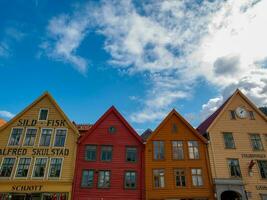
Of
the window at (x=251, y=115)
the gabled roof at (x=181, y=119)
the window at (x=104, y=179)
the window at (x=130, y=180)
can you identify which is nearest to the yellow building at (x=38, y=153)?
the window at (x=104, y=179)

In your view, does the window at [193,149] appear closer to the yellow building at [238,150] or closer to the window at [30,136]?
the yellow building at [238,150]

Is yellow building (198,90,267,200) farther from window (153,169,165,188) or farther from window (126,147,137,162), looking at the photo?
window (126,147,137,162)

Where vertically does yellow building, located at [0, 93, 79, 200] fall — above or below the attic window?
below

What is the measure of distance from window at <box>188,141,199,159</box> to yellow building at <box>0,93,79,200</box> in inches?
549

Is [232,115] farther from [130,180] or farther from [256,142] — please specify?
[130,180]

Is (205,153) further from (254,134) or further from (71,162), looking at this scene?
(71,162)

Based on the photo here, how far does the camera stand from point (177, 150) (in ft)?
88.2

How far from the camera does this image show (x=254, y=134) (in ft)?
90.9

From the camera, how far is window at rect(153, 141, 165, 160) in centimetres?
2634

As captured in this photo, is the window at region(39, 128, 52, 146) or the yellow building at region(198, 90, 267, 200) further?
the window at region(39, 128, 52, 146)

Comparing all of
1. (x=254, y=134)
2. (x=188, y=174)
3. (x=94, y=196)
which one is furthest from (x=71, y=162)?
(x=254, y=134)

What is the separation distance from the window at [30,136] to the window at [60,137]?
2.69m

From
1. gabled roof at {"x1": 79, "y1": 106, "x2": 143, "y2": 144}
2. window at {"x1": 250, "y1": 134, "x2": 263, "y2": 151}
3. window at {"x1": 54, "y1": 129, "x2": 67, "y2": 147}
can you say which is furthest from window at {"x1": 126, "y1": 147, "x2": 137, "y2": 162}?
window at {"x1": 250, "y1": 134, "x2": 263, "y2": 151}

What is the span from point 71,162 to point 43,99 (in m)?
9.19
